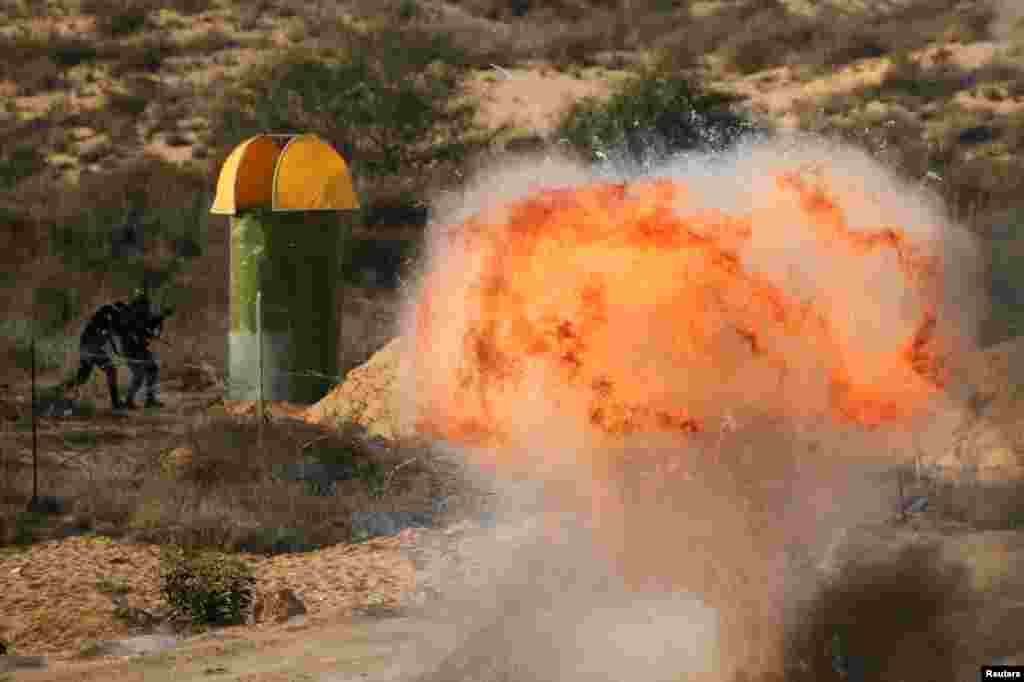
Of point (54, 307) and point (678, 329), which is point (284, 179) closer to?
point (54, 307)

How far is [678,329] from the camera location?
10758 millimetres

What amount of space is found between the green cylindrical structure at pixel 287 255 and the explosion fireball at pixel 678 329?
486 inches

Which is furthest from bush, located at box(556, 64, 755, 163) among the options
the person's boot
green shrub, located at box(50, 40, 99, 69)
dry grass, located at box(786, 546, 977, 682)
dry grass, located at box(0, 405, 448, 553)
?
dry grass, located at box(786, 546, 977, 682)

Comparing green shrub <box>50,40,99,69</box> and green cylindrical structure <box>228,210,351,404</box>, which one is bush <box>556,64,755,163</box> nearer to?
green cylindrical structure <box>228,210,351,404</box>

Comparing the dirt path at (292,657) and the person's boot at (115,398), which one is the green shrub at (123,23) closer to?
the person's boot at (115,398)

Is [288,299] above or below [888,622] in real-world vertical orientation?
above

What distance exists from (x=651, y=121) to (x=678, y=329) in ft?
93.4

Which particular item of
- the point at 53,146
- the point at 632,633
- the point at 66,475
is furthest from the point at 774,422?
the point at 53,146

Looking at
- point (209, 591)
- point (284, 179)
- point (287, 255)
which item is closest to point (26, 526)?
point (209, 591)

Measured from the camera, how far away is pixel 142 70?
4903cm

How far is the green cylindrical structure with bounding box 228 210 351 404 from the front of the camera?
23.8 meters

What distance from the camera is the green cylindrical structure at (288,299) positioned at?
23.8 meters

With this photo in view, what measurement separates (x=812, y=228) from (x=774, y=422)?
1.19m

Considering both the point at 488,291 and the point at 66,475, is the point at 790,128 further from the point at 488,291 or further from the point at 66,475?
the point at 488,291
